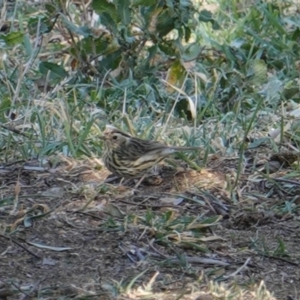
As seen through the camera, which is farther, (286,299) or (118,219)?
(118,219)

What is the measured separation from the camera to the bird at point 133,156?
4996mm

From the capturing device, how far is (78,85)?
6.70 m

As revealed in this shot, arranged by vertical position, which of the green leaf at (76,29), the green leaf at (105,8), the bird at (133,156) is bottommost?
the green leaf at (76,29)

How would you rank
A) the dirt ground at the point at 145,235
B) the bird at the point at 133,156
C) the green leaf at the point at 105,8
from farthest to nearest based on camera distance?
the green leaf at the point at 105,8
the bird at the point at 133,156
the dirt ground at the point at 145,235

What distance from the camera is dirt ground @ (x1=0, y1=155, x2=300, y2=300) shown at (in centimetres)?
380

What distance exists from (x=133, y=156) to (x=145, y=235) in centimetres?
84

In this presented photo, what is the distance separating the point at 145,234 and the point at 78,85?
8.51 ft

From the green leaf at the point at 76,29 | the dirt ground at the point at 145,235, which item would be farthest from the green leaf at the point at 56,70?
the dirt ground at the point at 145,235

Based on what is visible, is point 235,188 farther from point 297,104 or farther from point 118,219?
point 297,104

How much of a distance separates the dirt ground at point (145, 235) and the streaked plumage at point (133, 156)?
0.27ft

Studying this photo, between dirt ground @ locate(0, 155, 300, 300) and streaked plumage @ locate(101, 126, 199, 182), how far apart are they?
0.08 m

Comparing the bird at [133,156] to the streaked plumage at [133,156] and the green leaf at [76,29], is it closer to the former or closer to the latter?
the streaked plumage at [133,156]

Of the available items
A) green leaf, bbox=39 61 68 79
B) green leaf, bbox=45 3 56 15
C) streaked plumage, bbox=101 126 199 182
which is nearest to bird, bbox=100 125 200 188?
streaked plumage, bbox=101 126 199 182

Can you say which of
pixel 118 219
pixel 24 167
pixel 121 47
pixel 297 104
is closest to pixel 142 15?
pixel 121 47
